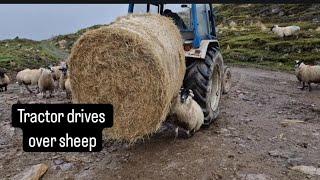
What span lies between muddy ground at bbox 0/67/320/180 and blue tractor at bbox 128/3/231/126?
0.74 m

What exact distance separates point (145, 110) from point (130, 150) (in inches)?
76.4

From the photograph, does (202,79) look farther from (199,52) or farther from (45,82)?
(45,82)

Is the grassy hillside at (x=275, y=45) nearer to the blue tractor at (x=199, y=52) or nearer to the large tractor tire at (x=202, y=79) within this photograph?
the blue tractor at (x=199, y=52)

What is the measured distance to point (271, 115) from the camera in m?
13.2

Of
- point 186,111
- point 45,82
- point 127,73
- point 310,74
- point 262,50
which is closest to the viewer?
point 127,73

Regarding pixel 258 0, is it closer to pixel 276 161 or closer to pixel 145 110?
pixel 276 161

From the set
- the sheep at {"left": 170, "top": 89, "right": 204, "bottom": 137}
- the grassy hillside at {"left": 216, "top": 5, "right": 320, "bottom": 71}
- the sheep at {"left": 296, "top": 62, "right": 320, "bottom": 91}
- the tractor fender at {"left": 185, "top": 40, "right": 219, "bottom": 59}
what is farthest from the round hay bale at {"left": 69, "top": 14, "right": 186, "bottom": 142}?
the grassy hillside at {"left": 216, "top": 5, "right": 320, "bottom": 71}

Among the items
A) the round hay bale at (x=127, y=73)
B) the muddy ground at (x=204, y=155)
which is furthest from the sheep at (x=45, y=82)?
the round hay bale at (x=127, y=73)

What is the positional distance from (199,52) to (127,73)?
3022 millimetres

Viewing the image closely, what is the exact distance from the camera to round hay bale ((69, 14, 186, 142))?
759cm

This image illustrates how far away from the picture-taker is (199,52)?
34.0 ft

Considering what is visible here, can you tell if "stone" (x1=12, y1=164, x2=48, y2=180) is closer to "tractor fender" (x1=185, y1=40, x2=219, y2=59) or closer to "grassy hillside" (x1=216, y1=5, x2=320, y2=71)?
"tractor fender" (x1=185, y1=40, x2=219, y2=59)

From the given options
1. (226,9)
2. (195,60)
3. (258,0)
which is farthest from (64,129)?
(226,9)

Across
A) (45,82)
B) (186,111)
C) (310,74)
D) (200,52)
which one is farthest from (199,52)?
(310,74)
